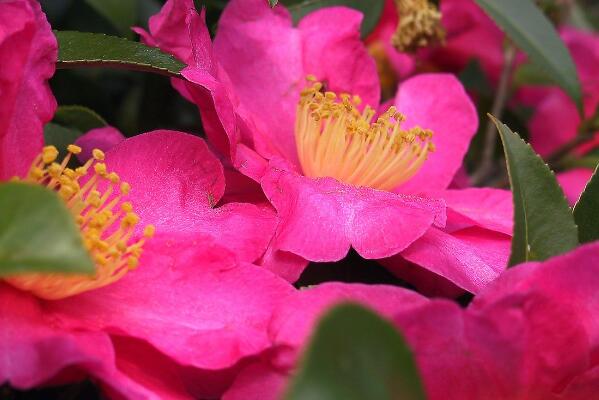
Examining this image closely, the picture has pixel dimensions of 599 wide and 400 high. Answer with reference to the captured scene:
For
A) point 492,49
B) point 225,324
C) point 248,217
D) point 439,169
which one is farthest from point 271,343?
point 492,49

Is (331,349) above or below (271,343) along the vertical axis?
above

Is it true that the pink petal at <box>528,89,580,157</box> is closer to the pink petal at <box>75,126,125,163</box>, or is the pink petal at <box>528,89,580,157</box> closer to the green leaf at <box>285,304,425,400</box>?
the pink petal at <box>75,126,125,163</box>

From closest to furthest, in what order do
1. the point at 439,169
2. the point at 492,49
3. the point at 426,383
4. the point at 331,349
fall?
the point at 331,349 < the point at 426,383 < the point at 439,169 < the point at 492,49

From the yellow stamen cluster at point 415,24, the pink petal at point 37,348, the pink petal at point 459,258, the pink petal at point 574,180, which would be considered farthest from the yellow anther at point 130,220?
the pink petal at point 574,180

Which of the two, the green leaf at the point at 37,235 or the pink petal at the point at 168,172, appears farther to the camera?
the pink petal at the point at 168,172

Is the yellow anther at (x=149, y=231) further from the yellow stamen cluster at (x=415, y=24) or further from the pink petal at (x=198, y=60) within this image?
the yellow stamen cluster at (x=415, y=24)

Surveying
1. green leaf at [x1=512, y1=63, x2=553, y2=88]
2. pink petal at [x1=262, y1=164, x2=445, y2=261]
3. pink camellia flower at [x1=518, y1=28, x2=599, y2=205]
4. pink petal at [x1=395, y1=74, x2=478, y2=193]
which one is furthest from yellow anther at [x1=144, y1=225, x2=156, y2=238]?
green leaf at [x1=512, y1=63, x2=553, y2=88]

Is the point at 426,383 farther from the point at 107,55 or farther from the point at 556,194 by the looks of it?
the point at 107,55
